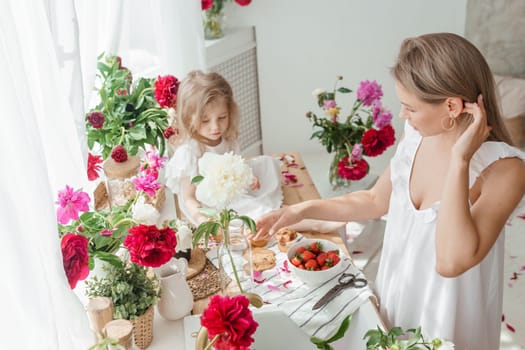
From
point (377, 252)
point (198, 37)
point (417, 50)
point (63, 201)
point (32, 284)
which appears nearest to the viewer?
point (32, 284)

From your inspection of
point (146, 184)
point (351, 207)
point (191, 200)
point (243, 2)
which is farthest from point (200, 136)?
point (243, 2)

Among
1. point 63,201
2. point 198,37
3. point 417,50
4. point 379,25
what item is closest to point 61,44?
point 63,201

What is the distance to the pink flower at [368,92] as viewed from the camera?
2.68 meters

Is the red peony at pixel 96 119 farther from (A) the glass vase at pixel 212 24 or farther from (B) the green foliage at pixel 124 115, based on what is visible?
(A) the glass vase at pixel 212 24

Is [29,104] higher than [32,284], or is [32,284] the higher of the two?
[29,104]

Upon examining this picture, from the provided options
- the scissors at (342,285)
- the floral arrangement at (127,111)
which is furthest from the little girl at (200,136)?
the scissors at (342,285)

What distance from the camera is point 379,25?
366 cm

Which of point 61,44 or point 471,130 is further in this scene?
point 61,44

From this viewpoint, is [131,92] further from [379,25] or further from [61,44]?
[379,25]

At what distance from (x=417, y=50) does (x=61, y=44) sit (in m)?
0.85

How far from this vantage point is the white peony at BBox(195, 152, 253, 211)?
1.32 metres

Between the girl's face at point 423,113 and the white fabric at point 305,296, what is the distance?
17.9 inches

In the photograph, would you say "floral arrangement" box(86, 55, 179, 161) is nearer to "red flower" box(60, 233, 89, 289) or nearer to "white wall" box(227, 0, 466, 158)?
"red flower" box(60, 233, 89, 289)

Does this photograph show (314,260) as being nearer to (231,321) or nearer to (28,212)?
(231,321)
